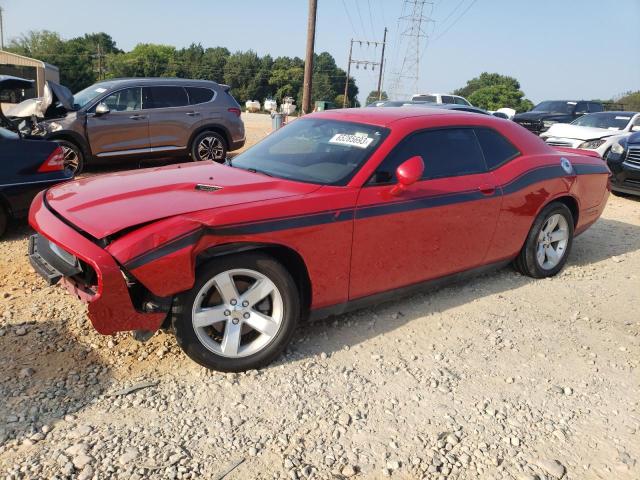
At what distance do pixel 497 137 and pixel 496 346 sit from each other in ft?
5.93

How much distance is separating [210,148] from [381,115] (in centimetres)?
668

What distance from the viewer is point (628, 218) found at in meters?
7.79

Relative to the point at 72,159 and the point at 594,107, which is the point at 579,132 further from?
the point at 72,159

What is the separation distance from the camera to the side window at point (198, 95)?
386 inches

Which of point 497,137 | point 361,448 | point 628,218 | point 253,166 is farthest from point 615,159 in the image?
point 361,448

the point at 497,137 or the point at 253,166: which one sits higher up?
the point at 497,137

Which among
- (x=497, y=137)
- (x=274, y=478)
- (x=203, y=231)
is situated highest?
(x=497, y=137)

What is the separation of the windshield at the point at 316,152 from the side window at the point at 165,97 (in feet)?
19.3

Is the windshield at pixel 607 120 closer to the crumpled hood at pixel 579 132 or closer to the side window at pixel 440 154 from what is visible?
the crumpled hood at pixel 579 132

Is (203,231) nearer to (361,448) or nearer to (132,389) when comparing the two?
(132,389)

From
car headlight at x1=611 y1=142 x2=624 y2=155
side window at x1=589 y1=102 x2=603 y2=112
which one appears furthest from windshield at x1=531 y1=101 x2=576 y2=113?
car headlight at x1=611 y1=142 x2=624 y2=155

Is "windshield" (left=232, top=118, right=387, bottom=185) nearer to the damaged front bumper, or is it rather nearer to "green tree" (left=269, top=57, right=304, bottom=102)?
the damaged front bumper

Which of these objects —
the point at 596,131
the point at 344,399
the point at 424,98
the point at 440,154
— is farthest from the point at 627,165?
the point at 424,98

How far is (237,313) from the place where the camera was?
2992 millimetres
